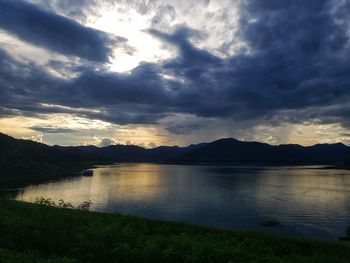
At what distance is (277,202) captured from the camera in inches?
3777

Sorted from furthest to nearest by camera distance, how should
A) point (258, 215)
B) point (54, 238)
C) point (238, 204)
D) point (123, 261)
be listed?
point (238, 204), point (258, 215), point (54, 238), point (123, 261)

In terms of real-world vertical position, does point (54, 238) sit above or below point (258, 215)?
above

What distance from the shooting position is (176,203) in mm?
91000

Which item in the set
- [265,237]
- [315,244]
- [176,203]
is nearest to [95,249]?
[265,237]

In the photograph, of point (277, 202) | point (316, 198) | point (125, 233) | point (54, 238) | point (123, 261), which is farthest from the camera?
point (316, 198)

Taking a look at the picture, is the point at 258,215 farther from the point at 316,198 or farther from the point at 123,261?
the point at 123,261

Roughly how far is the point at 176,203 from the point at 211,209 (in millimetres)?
13331

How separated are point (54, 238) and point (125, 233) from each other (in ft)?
17.8

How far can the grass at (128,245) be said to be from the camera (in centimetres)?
2181

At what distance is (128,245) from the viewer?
2339 cm

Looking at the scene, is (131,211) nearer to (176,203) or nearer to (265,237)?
(176,203)

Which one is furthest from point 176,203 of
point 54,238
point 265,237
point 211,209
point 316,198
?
point 54,238

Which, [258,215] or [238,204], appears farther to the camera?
[238,204]

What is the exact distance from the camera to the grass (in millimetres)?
21812
